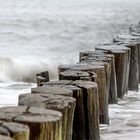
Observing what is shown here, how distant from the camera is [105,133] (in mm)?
5312

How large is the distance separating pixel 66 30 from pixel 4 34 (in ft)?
13.2

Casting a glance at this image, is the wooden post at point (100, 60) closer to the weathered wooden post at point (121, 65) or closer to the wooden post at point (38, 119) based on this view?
the weathered wooden post at point (121, 65)

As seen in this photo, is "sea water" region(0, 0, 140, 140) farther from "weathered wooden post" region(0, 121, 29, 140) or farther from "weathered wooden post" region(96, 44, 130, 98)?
"weathered wooden post" region(0, 121, 29, 140)

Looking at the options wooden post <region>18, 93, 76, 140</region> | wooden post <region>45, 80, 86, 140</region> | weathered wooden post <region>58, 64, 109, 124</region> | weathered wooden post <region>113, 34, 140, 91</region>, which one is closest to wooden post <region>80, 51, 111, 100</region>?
weathered wooden post <region>58, 64, 109, 124</region>

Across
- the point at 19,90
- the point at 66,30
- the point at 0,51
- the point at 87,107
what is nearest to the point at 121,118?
the point at 87,107

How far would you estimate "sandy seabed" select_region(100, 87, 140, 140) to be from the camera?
17.0ft

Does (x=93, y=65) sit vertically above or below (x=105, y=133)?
above

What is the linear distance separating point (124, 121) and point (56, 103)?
225cm

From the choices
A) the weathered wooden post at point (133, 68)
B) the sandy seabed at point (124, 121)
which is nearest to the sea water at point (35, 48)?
the sandy seabed at point (124, 121)

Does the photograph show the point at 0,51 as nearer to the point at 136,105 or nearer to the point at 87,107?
the point at 136,105

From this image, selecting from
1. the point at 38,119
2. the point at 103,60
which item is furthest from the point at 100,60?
the point at 38,119

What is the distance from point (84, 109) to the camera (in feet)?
14.6

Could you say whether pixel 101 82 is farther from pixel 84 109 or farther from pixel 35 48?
pixel 35 48

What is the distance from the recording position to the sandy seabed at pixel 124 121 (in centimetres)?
518
